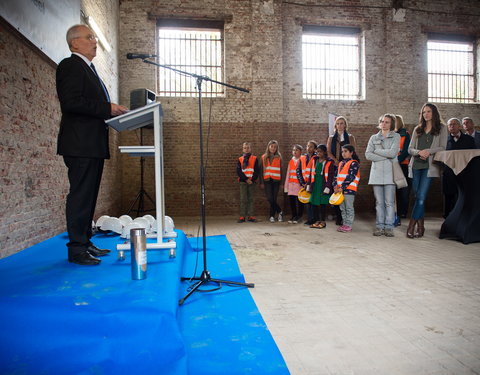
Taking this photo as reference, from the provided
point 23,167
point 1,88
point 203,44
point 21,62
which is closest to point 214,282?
point 23,167

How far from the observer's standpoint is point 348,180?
556 cm

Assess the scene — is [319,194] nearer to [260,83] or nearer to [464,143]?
[464,143]

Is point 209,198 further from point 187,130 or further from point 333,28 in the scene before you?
point 333,28

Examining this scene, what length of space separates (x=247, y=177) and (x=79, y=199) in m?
4.81

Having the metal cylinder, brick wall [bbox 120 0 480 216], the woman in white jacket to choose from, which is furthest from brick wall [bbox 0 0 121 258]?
the woman in white jacket

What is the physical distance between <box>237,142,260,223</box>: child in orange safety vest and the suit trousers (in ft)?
15.4

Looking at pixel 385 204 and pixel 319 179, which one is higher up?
pixel 319 179

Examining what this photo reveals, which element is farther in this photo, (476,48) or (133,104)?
(476,48)

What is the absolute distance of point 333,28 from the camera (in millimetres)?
8500

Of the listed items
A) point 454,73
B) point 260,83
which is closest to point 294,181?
point 260,83

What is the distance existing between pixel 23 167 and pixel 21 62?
0.99 meters

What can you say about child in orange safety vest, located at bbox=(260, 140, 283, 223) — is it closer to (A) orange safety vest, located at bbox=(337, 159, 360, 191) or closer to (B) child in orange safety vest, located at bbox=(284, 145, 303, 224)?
(B) child in orange safety vest, located at bbox=(284, 145, 303, 224)

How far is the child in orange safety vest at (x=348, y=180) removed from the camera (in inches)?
218

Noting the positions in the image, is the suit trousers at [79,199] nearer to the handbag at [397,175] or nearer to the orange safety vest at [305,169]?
the handbag at [397,175]
